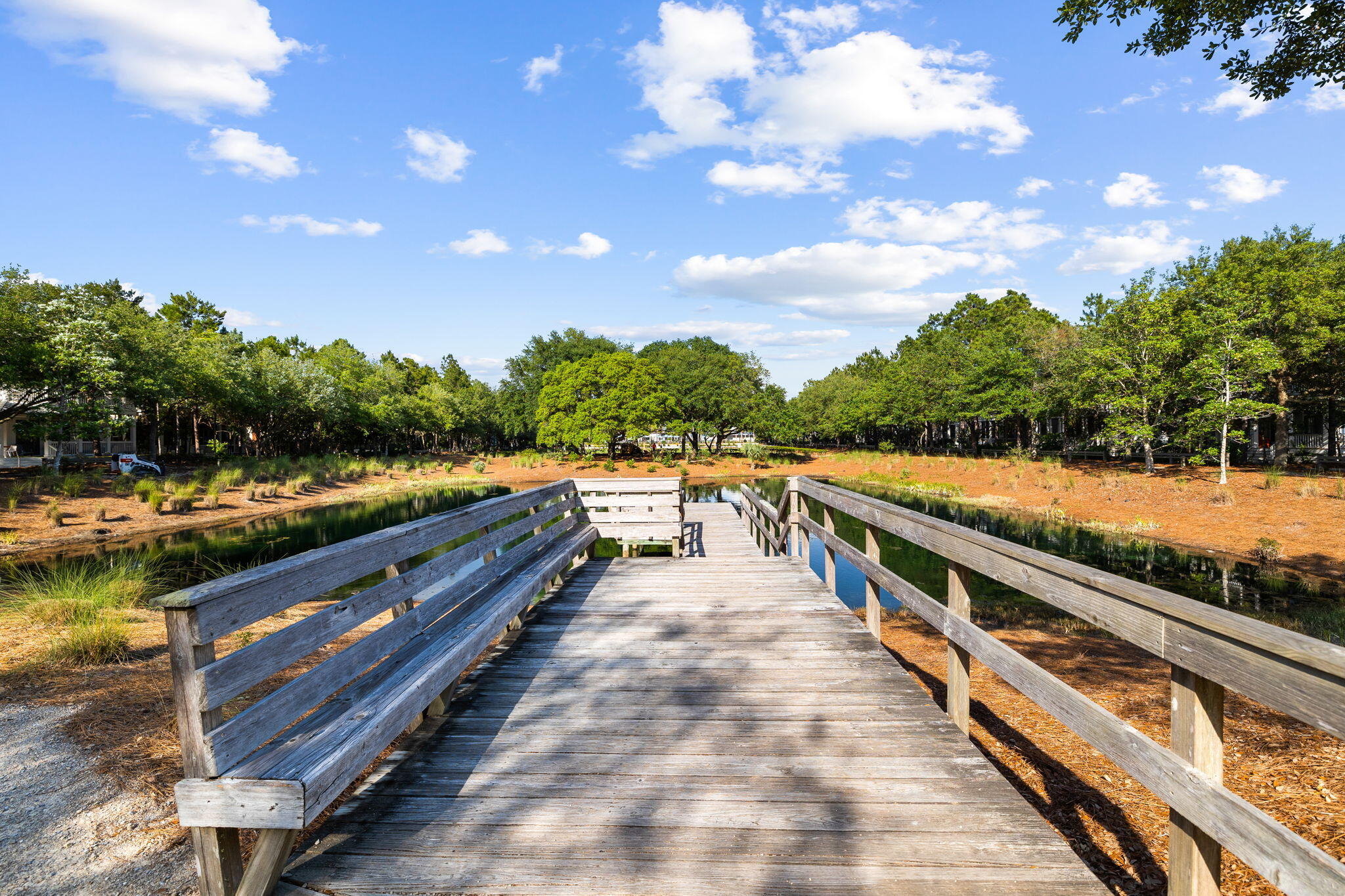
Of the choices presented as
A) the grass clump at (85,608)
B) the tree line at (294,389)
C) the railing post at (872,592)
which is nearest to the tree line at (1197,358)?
the tree line at (294,389)

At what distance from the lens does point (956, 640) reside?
347 cm

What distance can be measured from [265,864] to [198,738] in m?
0.50

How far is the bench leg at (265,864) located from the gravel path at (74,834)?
1040mm

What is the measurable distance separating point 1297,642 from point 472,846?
2728 mm

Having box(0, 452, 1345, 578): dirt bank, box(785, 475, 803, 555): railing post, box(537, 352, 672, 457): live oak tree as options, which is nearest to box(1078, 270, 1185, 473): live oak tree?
box(0, 452, 1345, 578): dirt bank

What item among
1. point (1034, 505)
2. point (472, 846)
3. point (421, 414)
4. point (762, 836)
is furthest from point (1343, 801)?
point (421, 414)

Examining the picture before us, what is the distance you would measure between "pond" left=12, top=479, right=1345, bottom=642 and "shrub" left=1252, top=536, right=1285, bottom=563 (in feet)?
1.71

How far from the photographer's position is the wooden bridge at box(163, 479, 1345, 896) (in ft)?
6.30

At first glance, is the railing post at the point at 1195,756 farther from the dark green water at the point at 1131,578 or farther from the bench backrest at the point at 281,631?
the dark green water at the point at 1131,578

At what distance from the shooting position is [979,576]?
14.4m

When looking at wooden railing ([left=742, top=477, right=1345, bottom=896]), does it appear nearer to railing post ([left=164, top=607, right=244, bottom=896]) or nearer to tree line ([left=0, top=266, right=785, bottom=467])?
railing post ([left=164, top=607, right=244, bottom=896])

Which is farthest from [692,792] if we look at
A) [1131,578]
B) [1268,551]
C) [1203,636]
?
[1268,551]

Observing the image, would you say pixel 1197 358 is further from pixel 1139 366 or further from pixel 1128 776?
pixel 1128 776

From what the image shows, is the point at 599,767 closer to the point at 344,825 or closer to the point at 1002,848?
the point at 344,825
